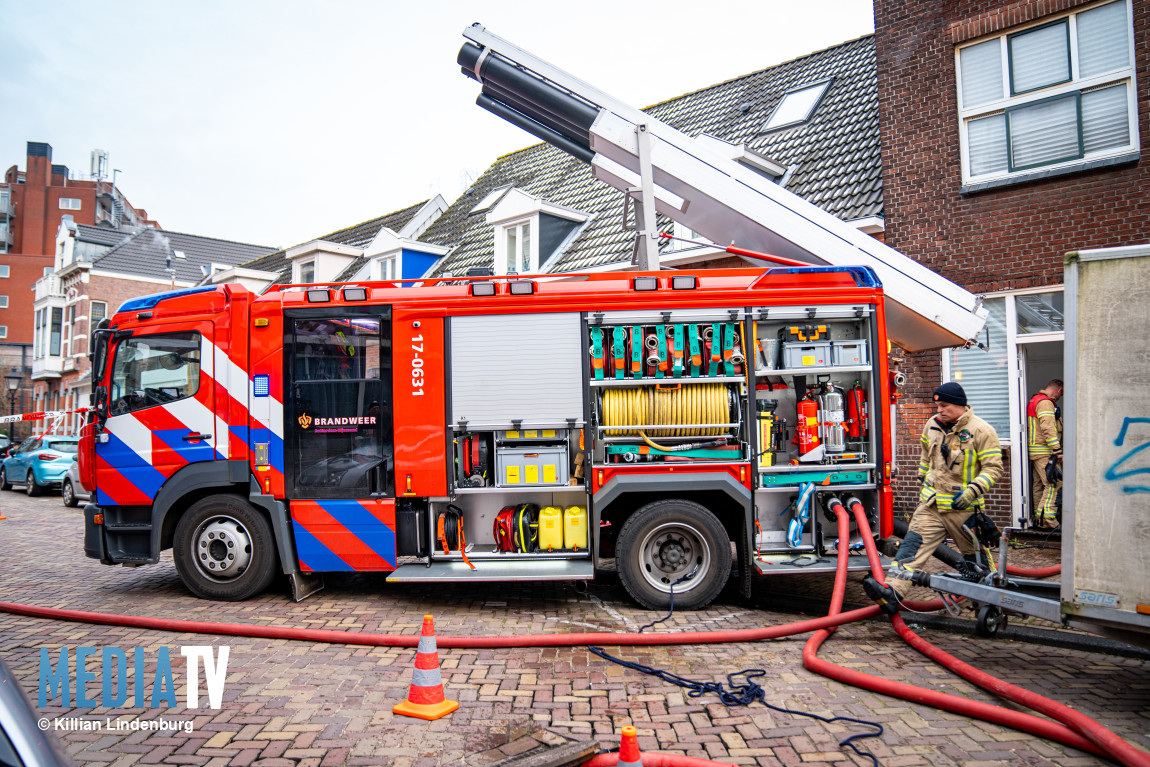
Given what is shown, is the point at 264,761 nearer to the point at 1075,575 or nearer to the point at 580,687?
the point at 580,687

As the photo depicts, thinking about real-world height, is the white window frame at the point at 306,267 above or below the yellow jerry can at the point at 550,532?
above

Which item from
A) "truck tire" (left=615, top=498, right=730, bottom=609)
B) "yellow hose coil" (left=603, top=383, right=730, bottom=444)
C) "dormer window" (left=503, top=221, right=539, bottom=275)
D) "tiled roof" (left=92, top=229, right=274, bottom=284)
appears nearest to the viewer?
"truck tire" (left=615, top=498, right=730, bottom=609)

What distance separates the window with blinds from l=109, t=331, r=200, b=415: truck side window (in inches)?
371

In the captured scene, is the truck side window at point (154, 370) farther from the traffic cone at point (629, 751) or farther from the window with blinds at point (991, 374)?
the window with blinds at point (991, 374)

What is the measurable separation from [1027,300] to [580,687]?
27.8ft

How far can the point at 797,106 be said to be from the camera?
1462 centimetres

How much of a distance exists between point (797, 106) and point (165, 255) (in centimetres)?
3838

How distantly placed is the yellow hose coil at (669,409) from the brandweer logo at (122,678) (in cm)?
353

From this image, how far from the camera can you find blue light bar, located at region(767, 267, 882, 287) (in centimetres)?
659

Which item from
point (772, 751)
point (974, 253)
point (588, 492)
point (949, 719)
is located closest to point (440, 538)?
point (588, 492)

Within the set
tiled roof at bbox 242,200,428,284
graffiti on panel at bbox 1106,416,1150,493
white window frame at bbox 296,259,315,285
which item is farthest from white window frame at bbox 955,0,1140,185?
white window frame at bbox 296,259,315,285

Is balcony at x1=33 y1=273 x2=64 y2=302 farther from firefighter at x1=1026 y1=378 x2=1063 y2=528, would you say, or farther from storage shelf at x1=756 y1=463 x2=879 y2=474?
firefighter at x1=1026 y1=378 x2=1063 y2=528

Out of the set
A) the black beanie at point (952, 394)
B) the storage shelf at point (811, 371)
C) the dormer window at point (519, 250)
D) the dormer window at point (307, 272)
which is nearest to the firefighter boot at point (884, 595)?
the black beanie at point (952, 394)

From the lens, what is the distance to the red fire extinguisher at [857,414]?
6523 millimetres
